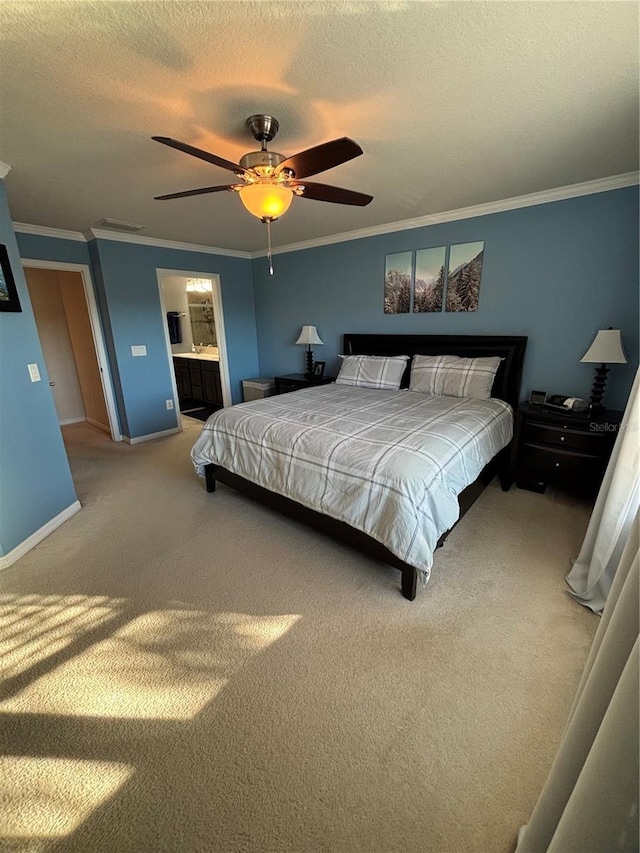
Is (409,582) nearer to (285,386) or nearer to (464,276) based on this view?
(464,276)

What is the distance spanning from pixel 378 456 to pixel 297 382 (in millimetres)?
2845

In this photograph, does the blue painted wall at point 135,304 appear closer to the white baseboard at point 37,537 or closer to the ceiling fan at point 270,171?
the white baseboard at point 37,537

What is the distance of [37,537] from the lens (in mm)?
2510

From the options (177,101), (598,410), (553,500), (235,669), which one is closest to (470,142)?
(177,101)

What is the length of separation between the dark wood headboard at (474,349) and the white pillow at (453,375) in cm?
13

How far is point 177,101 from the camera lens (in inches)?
66.4

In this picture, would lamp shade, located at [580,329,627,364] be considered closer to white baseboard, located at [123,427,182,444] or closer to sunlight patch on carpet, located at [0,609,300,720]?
sunlight patch on carpet, located at [0,609,300,720]

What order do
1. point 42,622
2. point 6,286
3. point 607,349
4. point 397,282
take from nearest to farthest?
1. point 42,622
2. point 6,286
3. point 607,349
4. point 397,282

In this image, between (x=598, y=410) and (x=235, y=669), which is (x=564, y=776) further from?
(x=598, y=410)

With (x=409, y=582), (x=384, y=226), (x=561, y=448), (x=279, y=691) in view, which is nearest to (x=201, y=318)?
(x=384, y=226)

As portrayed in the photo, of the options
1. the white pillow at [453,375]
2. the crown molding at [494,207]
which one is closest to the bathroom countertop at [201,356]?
the crown molding at [494,207]

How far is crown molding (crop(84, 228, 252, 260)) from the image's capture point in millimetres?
3889

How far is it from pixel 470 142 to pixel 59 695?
356 centimetres

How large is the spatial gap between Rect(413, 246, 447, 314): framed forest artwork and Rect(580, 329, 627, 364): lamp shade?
1501 mm
